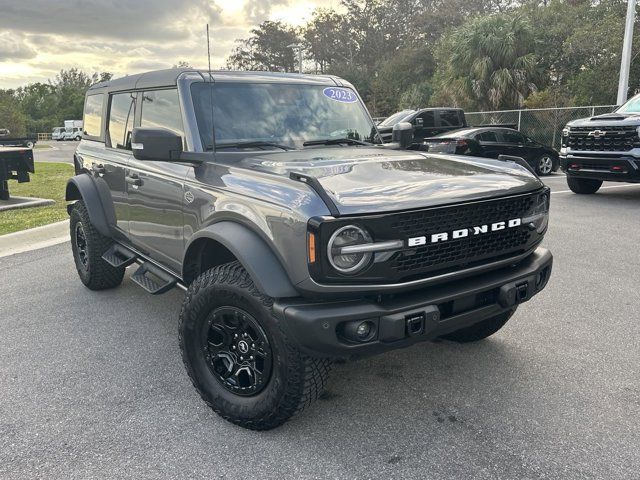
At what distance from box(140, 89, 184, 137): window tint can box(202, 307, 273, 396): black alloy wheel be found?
1.35 meters

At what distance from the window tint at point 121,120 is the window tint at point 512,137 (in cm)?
1040

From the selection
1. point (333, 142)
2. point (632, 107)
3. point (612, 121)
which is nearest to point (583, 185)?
point (632, 107)

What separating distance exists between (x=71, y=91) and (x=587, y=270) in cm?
A: 10503

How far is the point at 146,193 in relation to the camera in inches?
154

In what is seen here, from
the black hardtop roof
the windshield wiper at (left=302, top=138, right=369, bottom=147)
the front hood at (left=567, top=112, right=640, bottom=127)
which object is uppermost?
the black hardtop roof

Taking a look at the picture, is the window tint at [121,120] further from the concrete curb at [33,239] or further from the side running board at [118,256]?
the concrete curb at [33,239]

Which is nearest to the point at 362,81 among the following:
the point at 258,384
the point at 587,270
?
the point at 587,270

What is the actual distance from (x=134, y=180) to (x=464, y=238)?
2.48 metres

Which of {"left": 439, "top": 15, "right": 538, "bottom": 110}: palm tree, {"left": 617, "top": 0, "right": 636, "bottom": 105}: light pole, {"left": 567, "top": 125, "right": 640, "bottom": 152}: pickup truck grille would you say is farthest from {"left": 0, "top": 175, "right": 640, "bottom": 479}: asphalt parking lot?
{"left": 439, "top": 15, "right": 538, "bottom": 110}: palm tree

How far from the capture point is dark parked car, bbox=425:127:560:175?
40.0ft

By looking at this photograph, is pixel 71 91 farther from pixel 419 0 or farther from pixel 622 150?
pixel 622 150

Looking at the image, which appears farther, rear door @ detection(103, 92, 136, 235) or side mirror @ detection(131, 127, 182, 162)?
rear door @ detection(103, 92, 136, 235)

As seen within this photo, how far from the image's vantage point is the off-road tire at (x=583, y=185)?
10.5m

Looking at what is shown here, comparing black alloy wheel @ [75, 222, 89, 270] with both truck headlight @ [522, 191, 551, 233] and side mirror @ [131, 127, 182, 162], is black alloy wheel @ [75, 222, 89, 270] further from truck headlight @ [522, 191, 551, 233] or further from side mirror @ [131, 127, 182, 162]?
truck headlight @ [522, 191, 551, 233]
